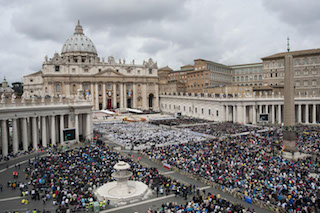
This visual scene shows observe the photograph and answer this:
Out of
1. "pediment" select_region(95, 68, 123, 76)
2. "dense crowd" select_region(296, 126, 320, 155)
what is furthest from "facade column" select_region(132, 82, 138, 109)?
"dense crowd" select_region(296, 126, 320, 155)

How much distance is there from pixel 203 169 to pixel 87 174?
10.1 metres

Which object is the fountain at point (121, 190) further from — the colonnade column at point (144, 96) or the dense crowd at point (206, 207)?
the colonnade column at point (144, 96)

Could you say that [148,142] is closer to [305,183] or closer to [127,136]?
[127,136]

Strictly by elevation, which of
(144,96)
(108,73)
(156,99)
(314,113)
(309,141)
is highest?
(108,73)

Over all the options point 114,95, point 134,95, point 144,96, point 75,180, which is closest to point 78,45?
point 114,95

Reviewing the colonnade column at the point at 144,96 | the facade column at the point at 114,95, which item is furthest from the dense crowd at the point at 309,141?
the facade column at the point at 114,95

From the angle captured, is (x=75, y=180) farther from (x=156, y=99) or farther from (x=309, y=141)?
(x=156, y=99)

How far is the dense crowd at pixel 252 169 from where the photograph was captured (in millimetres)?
17625

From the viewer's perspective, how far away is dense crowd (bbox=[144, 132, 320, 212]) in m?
17.6

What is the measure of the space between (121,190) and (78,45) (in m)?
97.8

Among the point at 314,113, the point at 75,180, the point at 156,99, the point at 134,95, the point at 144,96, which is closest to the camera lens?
the point at 75,180

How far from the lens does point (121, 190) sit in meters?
19.7

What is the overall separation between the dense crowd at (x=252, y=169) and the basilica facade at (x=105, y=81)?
56455 millimetres

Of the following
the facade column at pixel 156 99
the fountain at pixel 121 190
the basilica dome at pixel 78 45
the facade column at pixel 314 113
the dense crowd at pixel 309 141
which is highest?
the basilica dome at pixel 78 45
